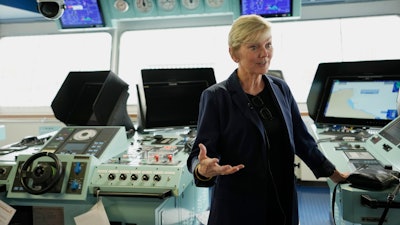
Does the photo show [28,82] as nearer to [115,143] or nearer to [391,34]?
[115,143]

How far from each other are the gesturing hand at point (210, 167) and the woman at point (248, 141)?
5cm

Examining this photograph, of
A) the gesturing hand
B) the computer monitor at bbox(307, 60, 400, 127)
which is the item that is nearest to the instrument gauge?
the computer monitor at bbox(307, 60, 400, 127)

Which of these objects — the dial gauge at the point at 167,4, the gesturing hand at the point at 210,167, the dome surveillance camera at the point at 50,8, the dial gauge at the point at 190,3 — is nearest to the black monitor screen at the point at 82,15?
the dial gauge at the point at 167,4

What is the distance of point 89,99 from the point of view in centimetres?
286

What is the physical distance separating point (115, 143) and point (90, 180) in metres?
0.37

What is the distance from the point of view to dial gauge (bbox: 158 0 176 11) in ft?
12.5

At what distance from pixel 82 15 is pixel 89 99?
163cm

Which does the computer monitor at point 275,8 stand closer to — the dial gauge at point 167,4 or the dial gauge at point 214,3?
the dial gauge at point 214,3

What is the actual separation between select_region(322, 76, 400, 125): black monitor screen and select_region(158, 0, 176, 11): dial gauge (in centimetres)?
200

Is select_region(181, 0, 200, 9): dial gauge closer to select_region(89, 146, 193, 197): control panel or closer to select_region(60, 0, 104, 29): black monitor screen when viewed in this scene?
select_region(60, 0, 104, 29): black monitor screen

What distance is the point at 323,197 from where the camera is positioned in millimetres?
3572

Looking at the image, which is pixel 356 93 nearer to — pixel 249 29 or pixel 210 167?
pixel 249 29

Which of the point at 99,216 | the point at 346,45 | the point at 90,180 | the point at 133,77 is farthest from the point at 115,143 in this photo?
the point at 346,45

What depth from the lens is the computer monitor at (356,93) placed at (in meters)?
2.43
